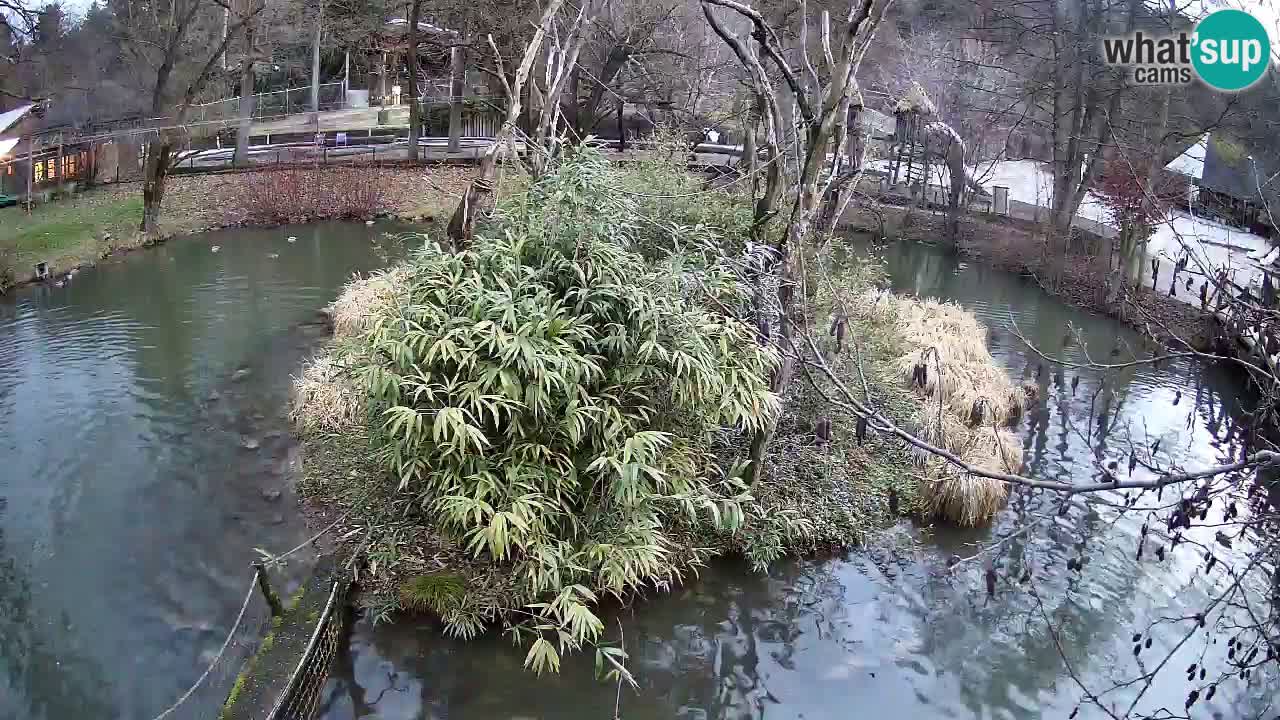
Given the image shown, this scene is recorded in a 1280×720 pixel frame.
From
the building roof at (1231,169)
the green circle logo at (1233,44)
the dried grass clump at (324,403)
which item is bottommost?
the dried grass clump at (324,403)

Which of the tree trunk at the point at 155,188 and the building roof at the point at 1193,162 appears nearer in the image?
the building roof at the point at 1193,162

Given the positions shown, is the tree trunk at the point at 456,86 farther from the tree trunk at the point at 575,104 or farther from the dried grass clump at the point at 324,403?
the dried grass clump at the point at 324,403

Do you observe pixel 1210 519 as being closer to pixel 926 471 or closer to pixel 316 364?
pixel 926 471

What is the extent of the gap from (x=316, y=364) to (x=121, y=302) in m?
4.96

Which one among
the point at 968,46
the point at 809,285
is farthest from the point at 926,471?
the point at 968,46

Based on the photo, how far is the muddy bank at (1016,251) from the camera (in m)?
13.3

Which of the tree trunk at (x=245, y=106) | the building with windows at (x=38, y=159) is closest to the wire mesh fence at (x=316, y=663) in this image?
the building with windows at (x=38, y=159)

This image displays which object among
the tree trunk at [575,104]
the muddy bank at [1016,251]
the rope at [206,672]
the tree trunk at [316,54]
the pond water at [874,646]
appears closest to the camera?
the rope at [206,672]

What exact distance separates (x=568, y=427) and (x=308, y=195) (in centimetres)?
1465

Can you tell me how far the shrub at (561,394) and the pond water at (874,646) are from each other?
1.23 feet

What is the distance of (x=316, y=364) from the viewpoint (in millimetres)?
9828

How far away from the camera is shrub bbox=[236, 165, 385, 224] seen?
18.3 metres

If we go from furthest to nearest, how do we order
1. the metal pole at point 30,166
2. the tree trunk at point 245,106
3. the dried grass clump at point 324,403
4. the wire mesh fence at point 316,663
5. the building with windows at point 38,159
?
1. the tree trunk at point 245,106
2. the metal pole at point 30,166
3. the building with windows at point 38,159
4. the dried grass clump at point 324,403
5. the wire mesh fence at point 316,663

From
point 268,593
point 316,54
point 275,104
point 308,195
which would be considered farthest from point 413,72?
point 268,593
